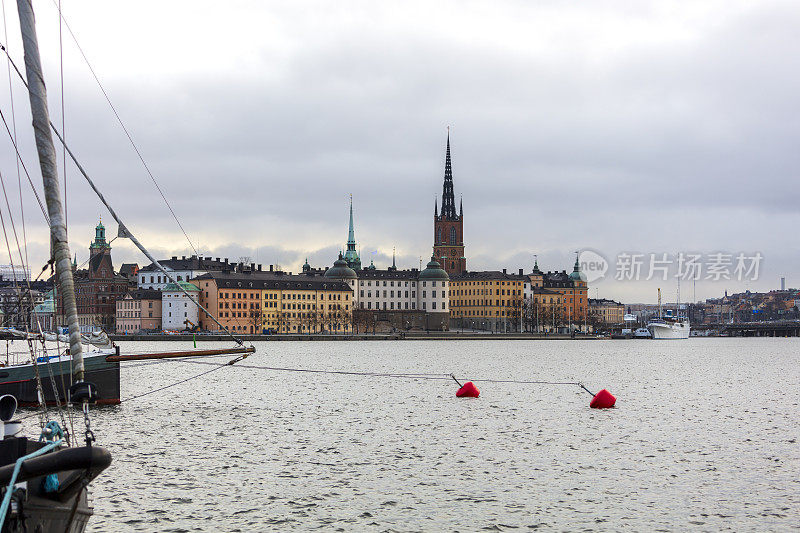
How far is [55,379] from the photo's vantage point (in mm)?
39594

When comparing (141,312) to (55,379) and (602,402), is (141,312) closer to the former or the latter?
(55,379)

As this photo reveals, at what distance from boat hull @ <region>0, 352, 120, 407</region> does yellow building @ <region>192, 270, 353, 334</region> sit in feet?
456

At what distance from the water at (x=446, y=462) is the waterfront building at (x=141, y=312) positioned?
13984 centimetres

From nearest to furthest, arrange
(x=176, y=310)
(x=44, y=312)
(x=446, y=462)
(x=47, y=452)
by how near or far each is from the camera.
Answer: (x=47, y=452) < (x=446, y=462) < (x=44, y=312) < (x=176, y=310)

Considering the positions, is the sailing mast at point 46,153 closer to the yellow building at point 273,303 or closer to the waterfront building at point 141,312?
the yellow building at point 273,303

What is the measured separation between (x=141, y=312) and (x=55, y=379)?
152167 millimetres

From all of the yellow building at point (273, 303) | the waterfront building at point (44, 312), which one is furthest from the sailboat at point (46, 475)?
the yellow building at point (273, 303)

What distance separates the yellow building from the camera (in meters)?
183

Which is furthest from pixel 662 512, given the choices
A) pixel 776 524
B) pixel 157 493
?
pixel 157 493

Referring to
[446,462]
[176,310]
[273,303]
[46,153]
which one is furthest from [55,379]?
[273,303]

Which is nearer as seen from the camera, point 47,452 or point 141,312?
point 47,452

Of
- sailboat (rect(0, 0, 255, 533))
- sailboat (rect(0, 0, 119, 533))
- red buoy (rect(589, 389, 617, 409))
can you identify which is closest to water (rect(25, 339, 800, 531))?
red buoy (rect(589, 389, 617, 409))

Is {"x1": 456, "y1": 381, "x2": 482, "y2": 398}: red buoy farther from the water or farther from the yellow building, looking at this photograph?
the yellow building

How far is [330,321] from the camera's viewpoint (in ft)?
622
